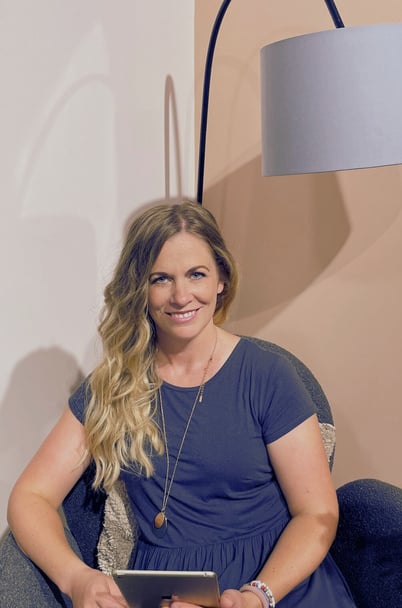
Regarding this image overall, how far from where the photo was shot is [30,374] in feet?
5.96

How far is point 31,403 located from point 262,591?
2.05 ft

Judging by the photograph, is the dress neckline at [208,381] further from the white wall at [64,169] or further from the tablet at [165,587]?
the tablet at [165,587]

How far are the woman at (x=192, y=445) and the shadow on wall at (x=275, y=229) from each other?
65 centimetres

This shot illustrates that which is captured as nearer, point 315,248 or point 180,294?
point 180,294

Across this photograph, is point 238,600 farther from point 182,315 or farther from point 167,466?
point 182,315

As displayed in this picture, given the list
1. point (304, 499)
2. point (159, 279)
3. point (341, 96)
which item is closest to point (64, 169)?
point (159, 279)

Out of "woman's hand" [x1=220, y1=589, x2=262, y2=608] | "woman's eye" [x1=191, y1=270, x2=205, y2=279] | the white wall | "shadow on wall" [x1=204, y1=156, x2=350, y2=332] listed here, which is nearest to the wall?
"shadow on wall" [x1=204, y1=156, x2=350, y2=332]

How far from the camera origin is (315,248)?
93.0 inches

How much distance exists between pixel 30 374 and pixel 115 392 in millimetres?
199

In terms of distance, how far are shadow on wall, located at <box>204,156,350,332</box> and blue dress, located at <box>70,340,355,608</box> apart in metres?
0.69

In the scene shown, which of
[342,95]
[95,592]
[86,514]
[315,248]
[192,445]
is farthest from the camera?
[315,248]

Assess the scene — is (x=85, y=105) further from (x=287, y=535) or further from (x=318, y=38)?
(x=287, y=535)

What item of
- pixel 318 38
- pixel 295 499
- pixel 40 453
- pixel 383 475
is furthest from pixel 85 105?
pixel 383 475

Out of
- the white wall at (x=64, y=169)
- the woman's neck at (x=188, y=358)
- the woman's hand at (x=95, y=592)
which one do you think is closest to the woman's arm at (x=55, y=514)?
the woman's hand at (x=95, y=592)
